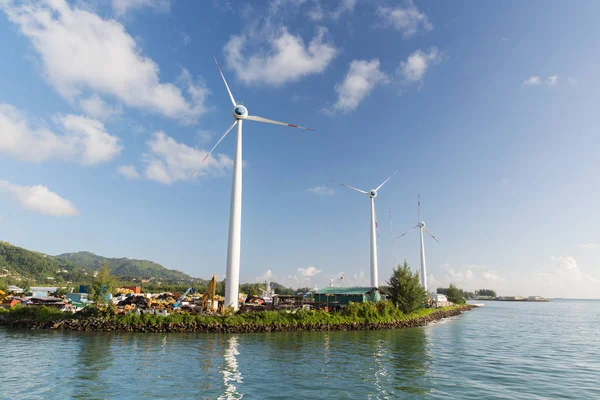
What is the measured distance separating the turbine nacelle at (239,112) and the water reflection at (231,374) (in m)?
49.1

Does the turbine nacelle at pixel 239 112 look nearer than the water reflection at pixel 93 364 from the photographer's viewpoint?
No

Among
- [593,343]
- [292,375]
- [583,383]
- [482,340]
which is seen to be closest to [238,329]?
[292,375]

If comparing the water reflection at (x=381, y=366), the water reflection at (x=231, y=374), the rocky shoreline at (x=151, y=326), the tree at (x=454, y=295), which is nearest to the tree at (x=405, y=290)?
the rocky shoreline at (x=151, y=326)

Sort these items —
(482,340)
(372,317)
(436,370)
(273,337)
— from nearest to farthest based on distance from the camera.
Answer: (436,370)
(273,337)
(482,340)
(372,317)

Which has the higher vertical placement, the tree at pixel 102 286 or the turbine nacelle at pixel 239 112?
the turbine nacelle at pixel 239 112

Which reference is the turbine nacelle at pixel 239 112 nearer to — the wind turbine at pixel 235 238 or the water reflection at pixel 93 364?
the wind turbine at pixel 235 238

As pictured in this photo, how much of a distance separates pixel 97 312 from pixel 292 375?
A: 47.5 metres

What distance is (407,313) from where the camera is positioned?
8725cm

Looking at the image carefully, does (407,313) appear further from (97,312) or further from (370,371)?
(97,312)

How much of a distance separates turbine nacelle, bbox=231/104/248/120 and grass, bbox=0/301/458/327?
135 ft

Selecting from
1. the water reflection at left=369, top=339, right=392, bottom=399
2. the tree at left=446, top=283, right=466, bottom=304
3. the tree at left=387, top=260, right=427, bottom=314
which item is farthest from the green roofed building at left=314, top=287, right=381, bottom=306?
the tree at left=446, top=283, right=466, bottom=304

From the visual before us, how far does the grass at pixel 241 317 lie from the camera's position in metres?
61.9

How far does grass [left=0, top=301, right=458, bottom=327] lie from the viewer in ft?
203

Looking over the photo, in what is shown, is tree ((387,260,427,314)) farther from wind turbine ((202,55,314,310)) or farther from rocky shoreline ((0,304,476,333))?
wind turbine ((202,55,314,310))
